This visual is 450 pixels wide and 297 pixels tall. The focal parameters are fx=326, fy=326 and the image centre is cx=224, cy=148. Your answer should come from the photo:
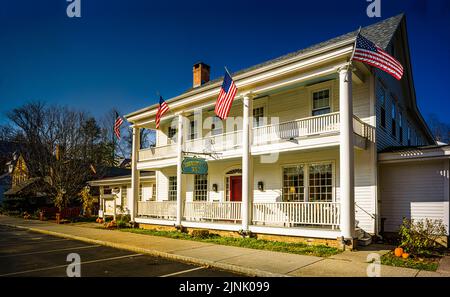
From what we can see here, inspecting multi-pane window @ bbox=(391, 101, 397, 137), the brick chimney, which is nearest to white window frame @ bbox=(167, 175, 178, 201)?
the brick chimney

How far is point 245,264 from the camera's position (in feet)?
26.2

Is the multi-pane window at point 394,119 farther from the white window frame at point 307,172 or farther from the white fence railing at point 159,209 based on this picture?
the white fence railing at point 159,209

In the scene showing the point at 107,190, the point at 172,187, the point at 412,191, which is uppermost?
the point at 412,191

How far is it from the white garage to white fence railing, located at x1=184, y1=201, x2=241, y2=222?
18.1ft

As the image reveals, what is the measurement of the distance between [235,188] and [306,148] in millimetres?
5394

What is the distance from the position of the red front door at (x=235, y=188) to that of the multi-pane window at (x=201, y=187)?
185 cm

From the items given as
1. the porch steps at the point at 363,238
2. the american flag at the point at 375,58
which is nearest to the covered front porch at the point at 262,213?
the porch steps at the point at 363,238

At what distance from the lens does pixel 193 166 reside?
541 inches

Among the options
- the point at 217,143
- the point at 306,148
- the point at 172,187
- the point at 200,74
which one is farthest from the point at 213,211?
the point at 200,74

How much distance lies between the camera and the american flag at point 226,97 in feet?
39.0

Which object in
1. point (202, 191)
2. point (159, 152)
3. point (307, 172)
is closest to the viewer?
point (307, 172)

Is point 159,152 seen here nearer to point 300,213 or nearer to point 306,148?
point 306,148
